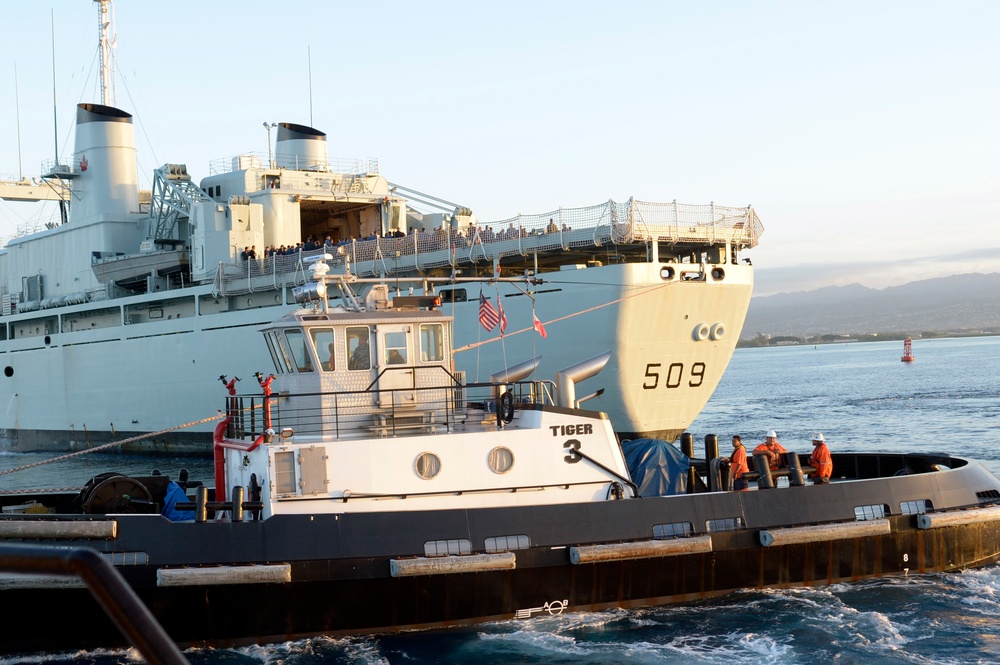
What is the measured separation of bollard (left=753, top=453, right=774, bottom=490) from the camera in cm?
1317

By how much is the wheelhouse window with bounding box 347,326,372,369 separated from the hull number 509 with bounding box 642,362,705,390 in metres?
13.5

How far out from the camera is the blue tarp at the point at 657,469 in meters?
13.5

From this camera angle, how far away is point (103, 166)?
3969 centimetres

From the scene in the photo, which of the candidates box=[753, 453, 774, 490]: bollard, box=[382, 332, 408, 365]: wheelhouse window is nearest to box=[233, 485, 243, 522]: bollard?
box=[382, 332, 408, 365]: wheelhouse window

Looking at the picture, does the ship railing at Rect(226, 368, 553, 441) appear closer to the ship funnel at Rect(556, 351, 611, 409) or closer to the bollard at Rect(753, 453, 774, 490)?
the ship funnel at Rect(556, 351, 611, 409)

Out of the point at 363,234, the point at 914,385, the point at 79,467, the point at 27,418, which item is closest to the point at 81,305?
the point at 27,418

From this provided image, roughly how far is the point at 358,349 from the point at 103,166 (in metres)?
31.0

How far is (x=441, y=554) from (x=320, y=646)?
168 centimetres

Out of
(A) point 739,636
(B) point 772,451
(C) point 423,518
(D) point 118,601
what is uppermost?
(D) point 118,601

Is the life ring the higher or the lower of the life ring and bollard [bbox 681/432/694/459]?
the higher

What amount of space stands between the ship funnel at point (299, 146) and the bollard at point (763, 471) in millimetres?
28771

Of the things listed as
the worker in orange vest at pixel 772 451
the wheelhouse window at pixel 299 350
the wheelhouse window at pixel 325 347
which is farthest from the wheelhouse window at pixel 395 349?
the worker in orange vest at pixel 772 451

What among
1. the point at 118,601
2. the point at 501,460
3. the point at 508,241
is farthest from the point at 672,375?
the point at 118,601

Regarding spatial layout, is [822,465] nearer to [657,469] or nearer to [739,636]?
[657,469]
